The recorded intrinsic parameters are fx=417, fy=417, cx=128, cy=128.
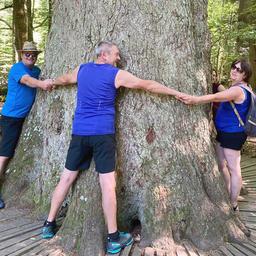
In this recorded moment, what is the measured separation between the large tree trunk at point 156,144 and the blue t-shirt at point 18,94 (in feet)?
3.29

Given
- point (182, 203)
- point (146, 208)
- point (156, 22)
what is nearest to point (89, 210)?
point (146, 208)

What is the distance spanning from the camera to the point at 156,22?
4.45 meters

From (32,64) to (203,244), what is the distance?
3.22m

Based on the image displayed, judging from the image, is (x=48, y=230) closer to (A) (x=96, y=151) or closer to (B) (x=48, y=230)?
(B) (x=48, y=230)

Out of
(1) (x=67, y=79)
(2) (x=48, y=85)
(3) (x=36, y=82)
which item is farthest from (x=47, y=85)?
(1) (x=67, y=79)

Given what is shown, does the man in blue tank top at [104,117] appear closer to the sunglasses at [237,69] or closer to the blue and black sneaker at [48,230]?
the blue and black sneaker at [48,230]

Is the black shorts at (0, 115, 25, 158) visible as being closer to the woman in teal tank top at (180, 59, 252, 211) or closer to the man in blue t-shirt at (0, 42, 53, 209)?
the man in blue t-shirt at (0, 42, 53, 209)

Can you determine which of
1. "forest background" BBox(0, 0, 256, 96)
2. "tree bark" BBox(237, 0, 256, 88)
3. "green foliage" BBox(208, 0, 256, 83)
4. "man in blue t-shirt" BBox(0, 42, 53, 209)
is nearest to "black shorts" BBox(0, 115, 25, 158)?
"man in blue t-shirt" BBox(0, 42, 53, 209)

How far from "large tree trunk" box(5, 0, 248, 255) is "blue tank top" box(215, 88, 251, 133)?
1.06 ft

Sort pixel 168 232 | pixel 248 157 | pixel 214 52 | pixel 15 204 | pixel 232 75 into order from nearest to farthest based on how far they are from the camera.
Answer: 1. pixel 168 232
2. pixel 232 75
3. pixel 15 204
4. pixel 248 157
5. pixel 214 52

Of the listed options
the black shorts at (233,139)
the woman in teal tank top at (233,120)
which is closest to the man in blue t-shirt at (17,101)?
the woman in teal tank top at (233,120)

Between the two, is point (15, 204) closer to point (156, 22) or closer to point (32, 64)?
point (32, 64)

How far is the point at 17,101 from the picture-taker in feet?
18.3

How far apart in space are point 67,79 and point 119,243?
Answer: 1882 mm
